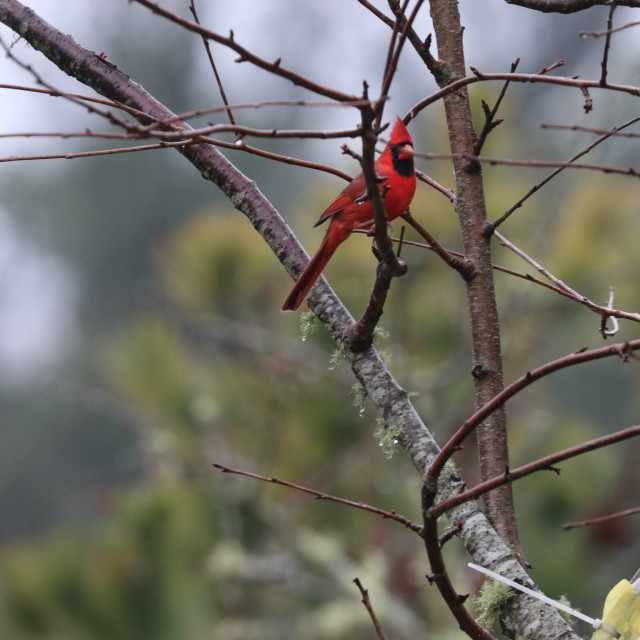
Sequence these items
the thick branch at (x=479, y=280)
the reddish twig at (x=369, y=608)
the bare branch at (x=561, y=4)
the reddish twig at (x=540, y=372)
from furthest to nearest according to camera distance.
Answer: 1. the bare branch at (x=561, y=4)
2. the thick branch at (x=479, y=280)
3. the reddish twig at (x=369, y=608)
4. the reddish twig at (x=540, y=372)

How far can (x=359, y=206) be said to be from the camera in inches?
61.5

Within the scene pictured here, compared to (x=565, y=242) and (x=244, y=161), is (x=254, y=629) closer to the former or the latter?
(x=565, y=242)

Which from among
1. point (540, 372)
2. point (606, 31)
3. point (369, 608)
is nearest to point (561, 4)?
point (606, 31)

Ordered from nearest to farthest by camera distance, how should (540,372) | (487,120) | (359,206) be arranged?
(540,372) < (487,120) < (359,206)

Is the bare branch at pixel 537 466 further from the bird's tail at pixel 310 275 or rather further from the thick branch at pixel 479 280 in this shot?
the bird's tail at pixel 310 275

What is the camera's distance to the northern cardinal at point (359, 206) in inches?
52.7

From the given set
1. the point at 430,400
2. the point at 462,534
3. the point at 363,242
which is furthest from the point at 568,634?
the point at 363,242

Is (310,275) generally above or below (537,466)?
above

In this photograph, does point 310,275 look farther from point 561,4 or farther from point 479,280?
point 561,4

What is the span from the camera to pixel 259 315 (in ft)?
12.3

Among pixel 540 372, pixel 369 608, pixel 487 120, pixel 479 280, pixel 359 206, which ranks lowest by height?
pixel 369 608

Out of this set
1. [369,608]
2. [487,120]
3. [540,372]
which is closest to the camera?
[540,372]

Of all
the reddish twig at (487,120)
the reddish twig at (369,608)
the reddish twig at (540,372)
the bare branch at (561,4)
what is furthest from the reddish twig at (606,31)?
the reddish twig at (369,608)

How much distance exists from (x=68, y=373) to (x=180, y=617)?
25.3ft
